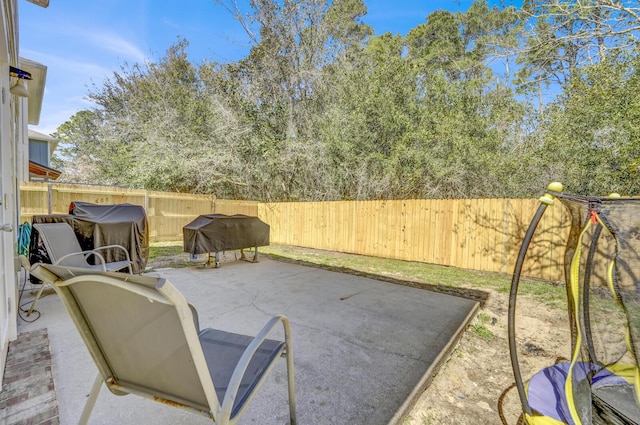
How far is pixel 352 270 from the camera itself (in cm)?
572

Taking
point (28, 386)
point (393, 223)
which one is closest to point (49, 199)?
point (28, 386)

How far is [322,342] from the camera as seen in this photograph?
254 cm

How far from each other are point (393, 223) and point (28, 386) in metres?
6.53

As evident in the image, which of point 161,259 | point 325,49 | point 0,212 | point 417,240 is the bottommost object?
point 161,259

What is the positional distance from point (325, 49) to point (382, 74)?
3597 millimetres

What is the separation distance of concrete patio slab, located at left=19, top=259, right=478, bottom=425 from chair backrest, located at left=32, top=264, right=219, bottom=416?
64 centimetres

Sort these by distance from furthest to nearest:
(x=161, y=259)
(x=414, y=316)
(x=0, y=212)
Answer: (x=161, y=259) → (x=414, y=316) → (x=0, y=212)

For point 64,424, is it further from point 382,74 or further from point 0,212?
point 382,74

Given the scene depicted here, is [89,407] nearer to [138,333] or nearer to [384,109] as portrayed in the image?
[138,333]

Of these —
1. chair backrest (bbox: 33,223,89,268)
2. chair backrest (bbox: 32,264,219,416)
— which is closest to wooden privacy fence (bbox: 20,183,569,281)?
chair backrest (bbox: 33,223,89,268)

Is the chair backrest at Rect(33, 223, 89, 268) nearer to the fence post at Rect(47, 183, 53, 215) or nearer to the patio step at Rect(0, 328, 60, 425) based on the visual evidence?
the patio step at Rect(0, 328, 60, 425)

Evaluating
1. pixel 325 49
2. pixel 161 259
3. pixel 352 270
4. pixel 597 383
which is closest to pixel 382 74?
pixel 325 49

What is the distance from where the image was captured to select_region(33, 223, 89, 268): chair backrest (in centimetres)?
327

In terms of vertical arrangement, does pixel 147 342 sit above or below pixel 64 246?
above
